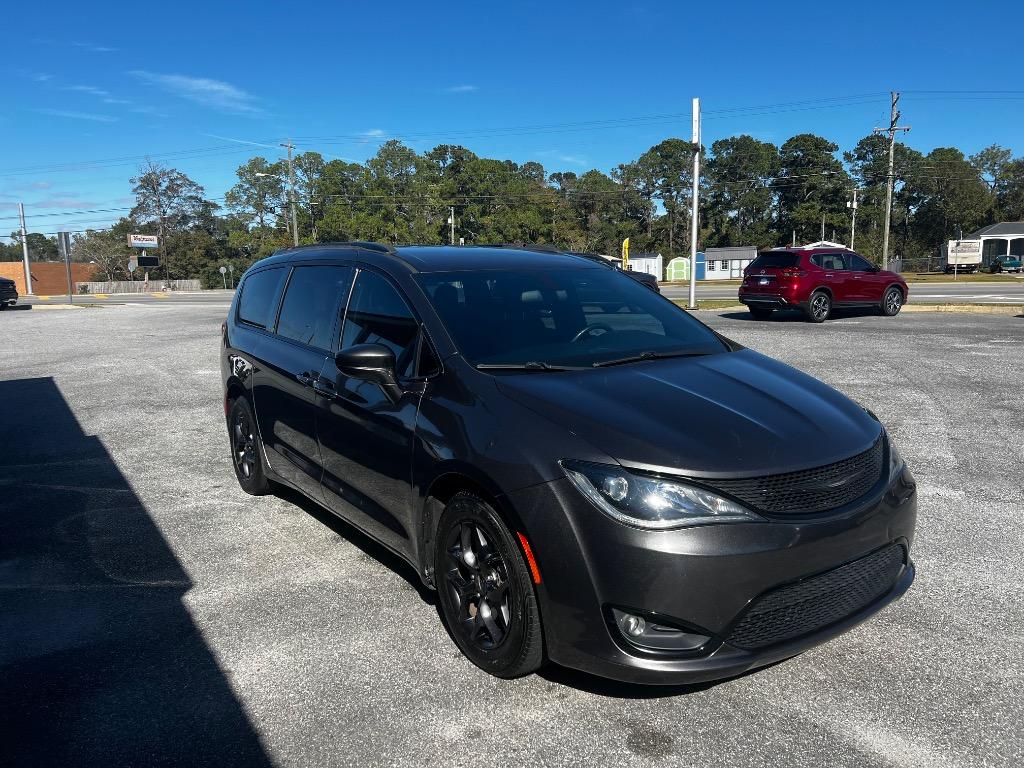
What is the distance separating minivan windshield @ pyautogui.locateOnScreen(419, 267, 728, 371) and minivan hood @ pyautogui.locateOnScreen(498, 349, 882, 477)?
0.19 m

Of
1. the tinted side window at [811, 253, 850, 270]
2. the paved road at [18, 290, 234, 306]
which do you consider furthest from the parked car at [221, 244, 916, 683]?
the paved road at [18, 290, 234, 306]

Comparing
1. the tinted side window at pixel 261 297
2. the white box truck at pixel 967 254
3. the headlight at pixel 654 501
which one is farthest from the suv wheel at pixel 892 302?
the white box truck at pixel 967 254

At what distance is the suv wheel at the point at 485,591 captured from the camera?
2848mm

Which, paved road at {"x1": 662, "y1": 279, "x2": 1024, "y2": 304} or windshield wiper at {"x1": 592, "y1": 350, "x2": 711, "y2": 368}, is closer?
windshield wiper at {"x1": 592, "y1": 350, "x2": 711, "y2": 368}

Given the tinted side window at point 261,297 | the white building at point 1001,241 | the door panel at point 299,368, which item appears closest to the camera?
the door panel at point 299,368

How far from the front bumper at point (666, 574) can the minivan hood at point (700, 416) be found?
0.22 m

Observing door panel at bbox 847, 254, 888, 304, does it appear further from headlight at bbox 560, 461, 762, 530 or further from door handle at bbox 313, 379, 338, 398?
headlight at bbox 560, 461, 762, 530

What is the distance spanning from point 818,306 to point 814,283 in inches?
22.9

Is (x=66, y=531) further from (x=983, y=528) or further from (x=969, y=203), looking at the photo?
(x=969, y=203)

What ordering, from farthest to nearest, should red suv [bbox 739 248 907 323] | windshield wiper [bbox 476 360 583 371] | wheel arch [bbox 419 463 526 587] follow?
red suv [bbox 739 248 907 323], windshield wiper [bbox 476 360 583 371], wheel arch [bbox 419 463 526 587]

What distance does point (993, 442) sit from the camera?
21.7ft

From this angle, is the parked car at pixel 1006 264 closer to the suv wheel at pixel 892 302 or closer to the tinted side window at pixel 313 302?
the suv wheel at pixel 892 302

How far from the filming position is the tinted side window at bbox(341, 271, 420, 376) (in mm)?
3619

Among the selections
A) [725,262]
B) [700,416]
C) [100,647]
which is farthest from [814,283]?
[725,262]
